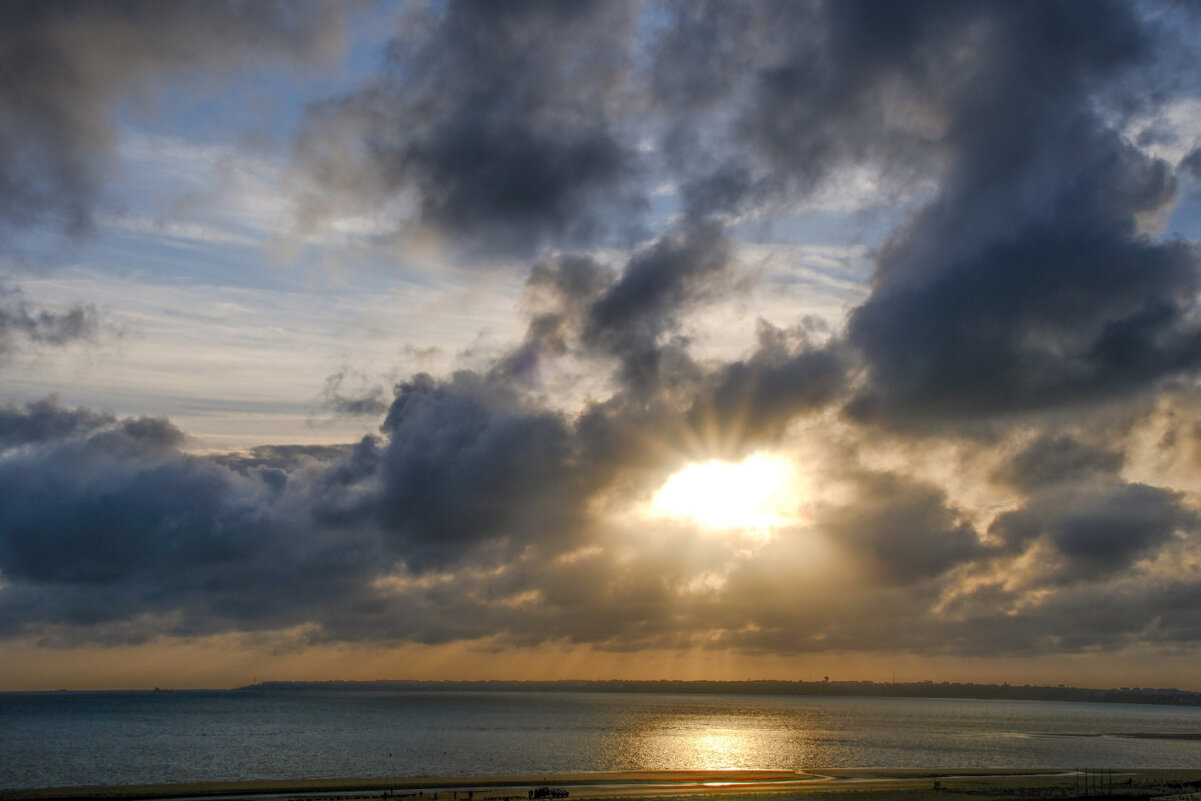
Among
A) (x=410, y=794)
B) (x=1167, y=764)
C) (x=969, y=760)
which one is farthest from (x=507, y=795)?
(x=1167, y=764)

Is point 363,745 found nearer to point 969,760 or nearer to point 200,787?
point 200,787

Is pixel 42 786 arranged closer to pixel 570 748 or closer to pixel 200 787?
pixel 200 787

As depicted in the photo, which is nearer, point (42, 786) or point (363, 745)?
point (42, 786)

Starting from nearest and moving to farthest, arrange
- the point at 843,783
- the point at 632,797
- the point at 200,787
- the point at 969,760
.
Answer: the point at 632,797 → the point at 200,787 → the point at 843,783 → the point at 969,760

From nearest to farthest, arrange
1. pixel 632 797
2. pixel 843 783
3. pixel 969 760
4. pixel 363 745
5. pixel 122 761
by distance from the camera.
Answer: pixel 632 797, pixel 843 783, pixel 122 761, pixel 969 760, pixel 363 745

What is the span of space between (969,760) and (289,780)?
12020 cm

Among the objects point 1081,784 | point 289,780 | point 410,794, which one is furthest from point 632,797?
point 1081,784

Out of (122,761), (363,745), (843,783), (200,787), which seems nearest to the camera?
(200,787)

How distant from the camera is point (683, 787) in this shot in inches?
4306

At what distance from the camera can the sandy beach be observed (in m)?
97.1

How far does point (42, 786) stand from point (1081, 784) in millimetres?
133926

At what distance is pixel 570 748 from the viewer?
172 m

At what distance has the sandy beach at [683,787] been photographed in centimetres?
9706

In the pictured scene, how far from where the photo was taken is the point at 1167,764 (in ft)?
542
